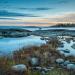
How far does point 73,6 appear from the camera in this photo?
2.72 meters

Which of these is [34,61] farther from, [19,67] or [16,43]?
[16,43]

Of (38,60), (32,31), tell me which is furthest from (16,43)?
(38,60)

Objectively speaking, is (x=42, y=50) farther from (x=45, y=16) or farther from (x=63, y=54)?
(x=45, y=16)

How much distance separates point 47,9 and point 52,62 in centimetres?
73

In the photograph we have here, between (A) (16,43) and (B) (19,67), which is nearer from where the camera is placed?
(B) (19,67)

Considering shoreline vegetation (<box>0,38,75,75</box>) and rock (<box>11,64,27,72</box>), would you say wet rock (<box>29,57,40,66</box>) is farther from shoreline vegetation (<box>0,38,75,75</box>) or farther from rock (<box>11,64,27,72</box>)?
rock (<box>11,64,27,72</box>)

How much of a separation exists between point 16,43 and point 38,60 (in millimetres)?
370

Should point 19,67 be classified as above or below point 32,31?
below

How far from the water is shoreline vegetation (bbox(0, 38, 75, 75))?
0.06m

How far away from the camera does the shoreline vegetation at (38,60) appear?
2.59 metres

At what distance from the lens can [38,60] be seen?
2633 mm

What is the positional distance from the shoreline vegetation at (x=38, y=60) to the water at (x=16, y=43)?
0.06 meters

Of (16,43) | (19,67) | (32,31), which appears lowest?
(19,67)

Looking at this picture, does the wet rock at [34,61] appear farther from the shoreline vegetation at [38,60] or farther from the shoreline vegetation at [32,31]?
the shoreline vegetation at [32,31]
